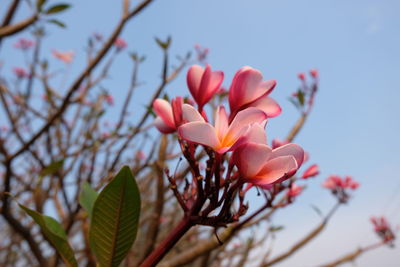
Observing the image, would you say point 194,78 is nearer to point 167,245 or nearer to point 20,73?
point 167,245

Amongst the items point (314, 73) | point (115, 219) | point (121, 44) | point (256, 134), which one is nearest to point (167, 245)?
point (115, 219)

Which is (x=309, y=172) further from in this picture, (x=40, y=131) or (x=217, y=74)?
(x=40, y=131)

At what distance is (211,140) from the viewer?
413 millimetres

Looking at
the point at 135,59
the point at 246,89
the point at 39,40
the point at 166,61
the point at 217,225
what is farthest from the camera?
the point at 39,40

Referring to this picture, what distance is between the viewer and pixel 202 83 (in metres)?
0.54

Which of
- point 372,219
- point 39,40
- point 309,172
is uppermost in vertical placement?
point 39,40

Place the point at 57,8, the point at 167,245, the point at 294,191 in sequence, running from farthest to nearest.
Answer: the point at 57,8 < the point at 294,191 < the point at 167,245

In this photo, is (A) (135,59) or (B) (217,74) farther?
(A) (135,59)

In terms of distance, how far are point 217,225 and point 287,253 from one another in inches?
44.2

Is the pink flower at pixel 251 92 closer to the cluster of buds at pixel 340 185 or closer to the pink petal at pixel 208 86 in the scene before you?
the pink petal at pixel 208 86

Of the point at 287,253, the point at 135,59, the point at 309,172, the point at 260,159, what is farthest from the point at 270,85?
the point at 135,59

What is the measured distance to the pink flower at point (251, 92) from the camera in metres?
0.50

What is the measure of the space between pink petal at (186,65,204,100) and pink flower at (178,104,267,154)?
3.7 inches

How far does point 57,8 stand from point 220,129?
4.18 ft
